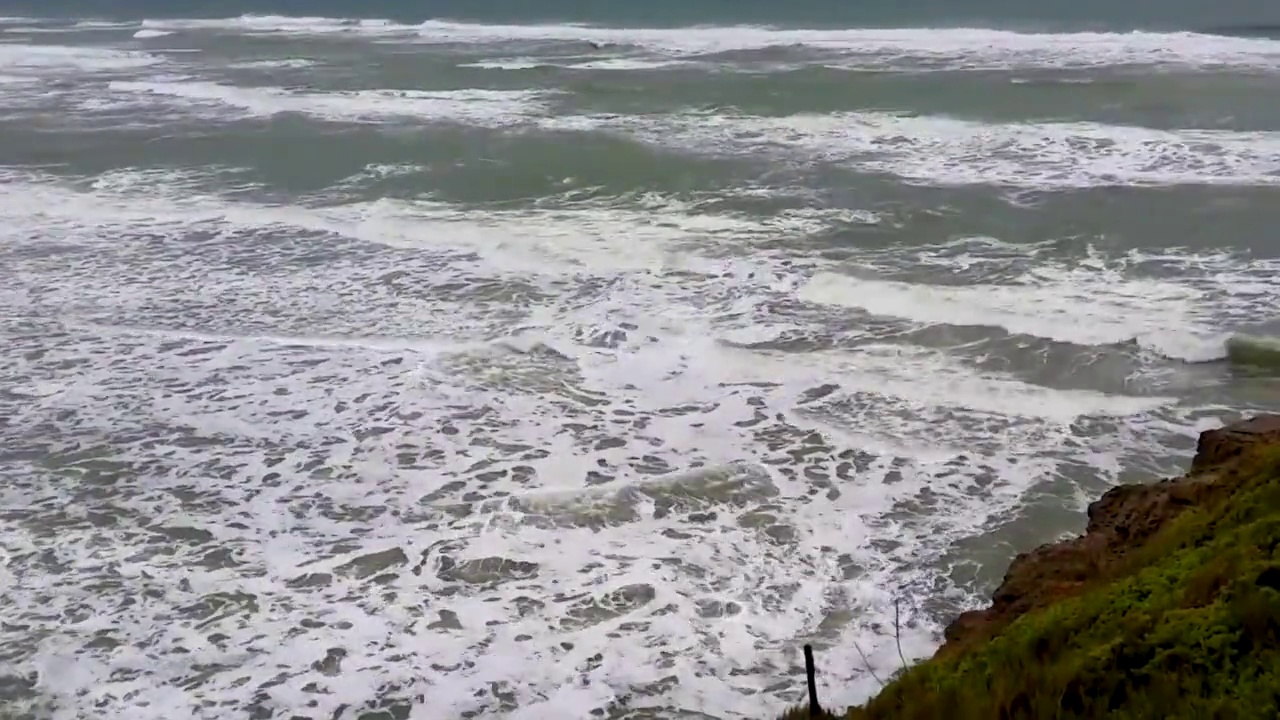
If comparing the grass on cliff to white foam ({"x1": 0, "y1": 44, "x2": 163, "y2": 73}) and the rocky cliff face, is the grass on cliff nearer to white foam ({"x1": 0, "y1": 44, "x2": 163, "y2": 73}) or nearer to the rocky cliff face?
the rocky cliff face

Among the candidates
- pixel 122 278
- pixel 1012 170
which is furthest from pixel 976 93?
pixel 122 278

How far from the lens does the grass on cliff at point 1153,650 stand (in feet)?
11.6

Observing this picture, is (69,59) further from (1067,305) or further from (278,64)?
(1067,305)

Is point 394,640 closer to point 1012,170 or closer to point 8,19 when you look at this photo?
point 1012,170

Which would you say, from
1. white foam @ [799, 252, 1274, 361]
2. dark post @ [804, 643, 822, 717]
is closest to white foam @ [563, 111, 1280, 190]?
white foam @ [799, 252, 1274, 361]

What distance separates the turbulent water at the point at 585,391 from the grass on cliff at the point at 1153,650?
2.06 m

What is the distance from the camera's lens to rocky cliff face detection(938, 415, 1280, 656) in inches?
219

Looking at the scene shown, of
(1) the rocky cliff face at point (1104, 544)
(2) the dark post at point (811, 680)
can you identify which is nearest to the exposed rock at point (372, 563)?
(1) the rocky cliff face at point (1104, 544)

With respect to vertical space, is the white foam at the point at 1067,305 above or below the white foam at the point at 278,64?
below

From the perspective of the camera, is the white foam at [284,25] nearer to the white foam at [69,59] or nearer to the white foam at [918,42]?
the white foam at [918,42]

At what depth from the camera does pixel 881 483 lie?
28.4ft

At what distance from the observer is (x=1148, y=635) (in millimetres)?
3896

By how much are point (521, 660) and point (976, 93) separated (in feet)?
73.2

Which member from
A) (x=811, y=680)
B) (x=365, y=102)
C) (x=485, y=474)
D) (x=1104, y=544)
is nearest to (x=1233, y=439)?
(x=1104, y=544)
